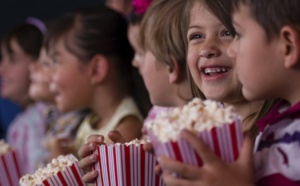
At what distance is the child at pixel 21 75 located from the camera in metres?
3.89

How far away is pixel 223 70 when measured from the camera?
1.80 m

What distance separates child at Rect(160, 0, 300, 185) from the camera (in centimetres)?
124

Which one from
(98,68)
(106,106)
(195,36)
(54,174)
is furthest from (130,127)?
(54,174)

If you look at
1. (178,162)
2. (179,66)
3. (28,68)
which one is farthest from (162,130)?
(28,68)

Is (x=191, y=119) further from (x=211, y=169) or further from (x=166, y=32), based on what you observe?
(x=166, y=32)

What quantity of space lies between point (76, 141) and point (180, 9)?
105 centimetres

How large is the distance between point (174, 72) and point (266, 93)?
84 cm

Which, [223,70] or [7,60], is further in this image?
[7,60]

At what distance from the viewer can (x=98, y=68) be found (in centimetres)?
300

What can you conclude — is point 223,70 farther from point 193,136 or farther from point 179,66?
point 193,136

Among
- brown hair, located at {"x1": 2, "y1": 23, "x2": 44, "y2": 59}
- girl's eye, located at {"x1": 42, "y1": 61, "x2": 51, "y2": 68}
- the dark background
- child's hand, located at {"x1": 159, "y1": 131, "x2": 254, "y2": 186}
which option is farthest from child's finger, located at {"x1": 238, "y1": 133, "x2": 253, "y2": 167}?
the dark background

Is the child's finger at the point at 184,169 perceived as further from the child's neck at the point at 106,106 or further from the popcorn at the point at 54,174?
the child's neck at the point at 106,106

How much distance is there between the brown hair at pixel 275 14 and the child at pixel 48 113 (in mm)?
1800

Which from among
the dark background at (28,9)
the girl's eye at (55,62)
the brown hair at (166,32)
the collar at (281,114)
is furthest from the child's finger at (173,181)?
the dark background at (28,9)
